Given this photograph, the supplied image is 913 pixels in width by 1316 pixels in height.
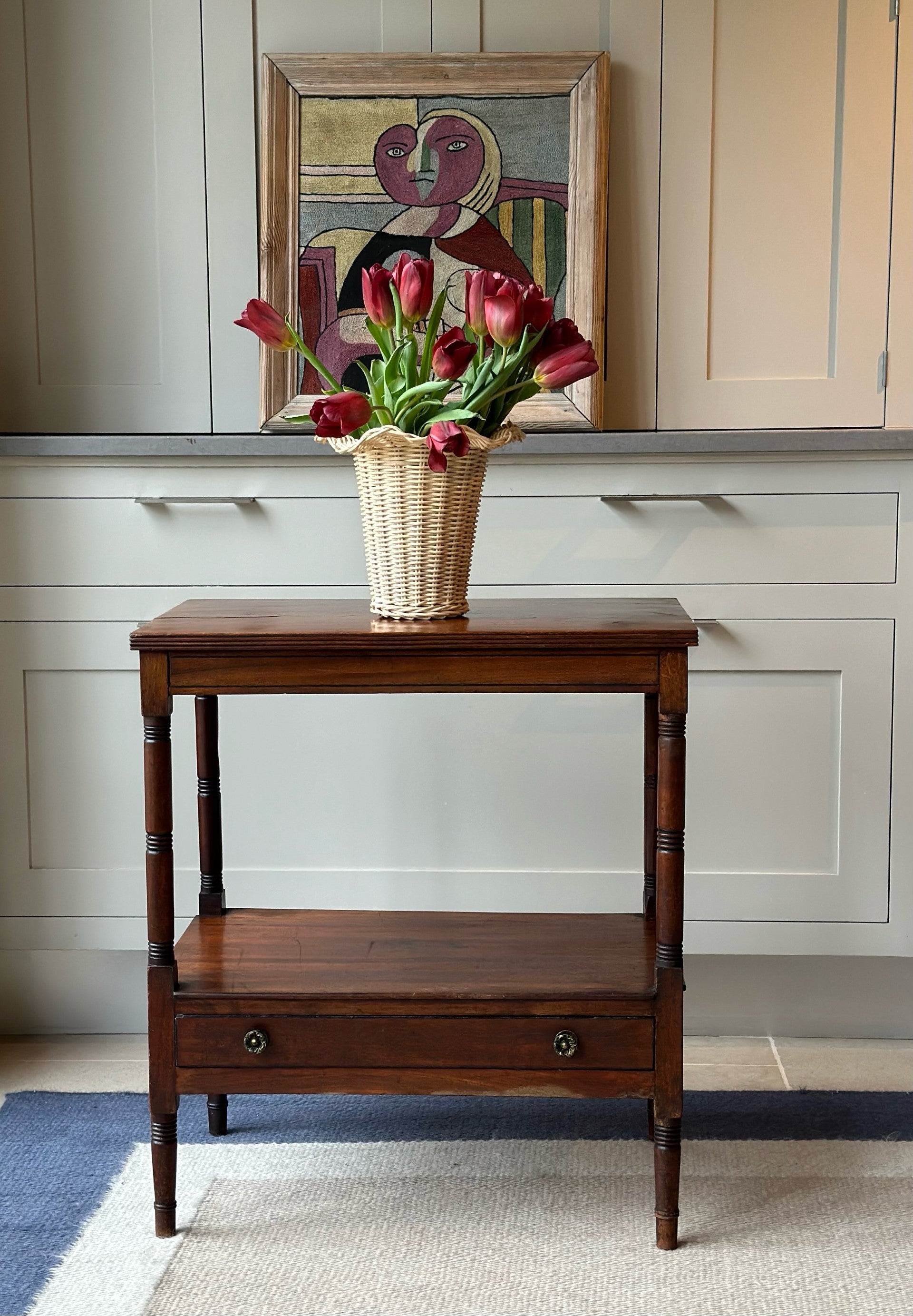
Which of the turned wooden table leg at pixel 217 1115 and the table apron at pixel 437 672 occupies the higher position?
the table apron at pixel 437 672

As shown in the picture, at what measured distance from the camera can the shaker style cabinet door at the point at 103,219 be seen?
2.24 m

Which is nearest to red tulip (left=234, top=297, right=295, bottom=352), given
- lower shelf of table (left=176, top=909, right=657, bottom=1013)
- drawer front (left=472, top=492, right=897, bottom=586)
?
drawer front (left=472, top=492, right=897, bottom=586)

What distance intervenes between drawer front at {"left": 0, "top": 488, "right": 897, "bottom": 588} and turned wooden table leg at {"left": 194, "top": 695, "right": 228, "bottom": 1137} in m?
0.33

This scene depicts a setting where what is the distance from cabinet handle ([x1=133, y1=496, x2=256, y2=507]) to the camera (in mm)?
1984

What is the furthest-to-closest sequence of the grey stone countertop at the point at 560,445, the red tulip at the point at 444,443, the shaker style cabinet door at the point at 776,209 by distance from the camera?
1. the shaker style cabinet door at the point at 776,209
2. the grey stone countertop at the point at 560,445
3. the red tulip at the point at 444,443

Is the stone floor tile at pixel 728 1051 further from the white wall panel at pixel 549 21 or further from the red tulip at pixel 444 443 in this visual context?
the white wall panel at pixel 549 21

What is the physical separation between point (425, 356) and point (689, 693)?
84 centimetres

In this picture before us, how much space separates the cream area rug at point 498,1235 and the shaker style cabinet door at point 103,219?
4.58 feet

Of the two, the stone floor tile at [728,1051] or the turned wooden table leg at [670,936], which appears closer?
the turned wooden table leg at [670,936]

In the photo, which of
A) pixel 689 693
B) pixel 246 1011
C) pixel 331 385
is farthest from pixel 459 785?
pixel 331 385

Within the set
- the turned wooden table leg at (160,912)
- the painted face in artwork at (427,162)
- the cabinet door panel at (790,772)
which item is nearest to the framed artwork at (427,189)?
the painted face in artwork at (427,162)

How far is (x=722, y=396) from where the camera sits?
2.26 meters

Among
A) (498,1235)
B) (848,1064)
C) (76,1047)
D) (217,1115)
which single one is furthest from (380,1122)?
(848,1064)

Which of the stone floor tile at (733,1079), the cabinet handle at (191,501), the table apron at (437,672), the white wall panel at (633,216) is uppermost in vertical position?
the white wall panel at (633,216)
